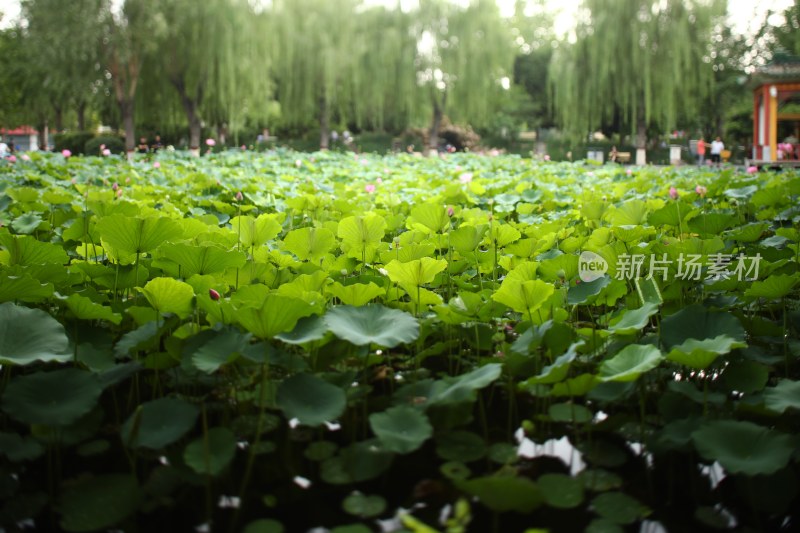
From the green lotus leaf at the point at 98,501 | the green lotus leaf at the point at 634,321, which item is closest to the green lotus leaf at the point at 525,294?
the green lotus leaf at the point at 634,321

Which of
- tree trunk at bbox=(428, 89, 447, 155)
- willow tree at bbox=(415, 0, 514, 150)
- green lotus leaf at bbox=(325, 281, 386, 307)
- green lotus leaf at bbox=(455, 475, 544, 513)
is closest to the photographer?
green lotus leaf at bbox=(455, 475, 544, 513)

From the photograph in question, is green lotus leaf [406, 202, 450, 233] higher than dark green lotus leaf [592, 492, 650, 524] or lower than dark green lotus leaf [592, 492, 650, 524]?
higher

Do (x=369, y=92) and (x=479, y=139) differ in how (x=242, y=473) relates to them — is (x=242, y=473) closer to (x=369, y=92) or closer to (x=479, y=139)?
(x=369, y=92)

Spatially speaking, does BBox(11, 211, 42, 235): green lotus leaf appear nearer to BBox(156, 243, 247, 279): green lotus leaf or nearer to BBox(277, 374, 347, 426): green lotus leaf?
BBox(156, 243, 247, 279): green lotus leaf

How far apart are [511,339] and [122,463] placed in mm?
688

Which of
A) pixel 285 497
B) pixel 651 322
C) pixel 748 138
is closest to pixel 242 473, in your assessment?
pixel 285 497

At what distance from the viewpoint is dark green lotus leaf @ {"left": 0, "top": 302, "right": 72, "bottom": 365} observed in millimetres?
885

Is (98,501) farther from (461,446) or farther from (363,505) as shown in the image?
(461,446)

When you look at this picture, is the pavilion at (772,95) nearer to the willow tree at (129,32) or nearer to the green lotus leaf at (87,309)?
the willow tree at (129,32)

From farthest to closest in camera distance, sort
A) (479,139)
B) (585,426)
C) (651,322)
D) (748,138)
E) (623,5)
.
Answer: (479,139) < (748,138) < (623,5) < (651,322) < (585,426)

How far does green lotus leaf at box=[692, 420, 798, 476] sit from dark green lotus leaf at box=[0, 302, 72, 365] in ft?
2.59

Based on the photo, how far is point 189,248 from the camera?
1230 mm

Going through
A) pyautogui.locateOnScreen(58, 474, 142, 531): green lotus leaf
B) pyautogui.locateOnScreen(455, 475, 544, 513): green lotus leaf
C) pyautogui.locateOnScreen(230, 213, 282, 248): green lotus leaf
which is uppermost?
pyautogui.locateOnScreen(230, 213, 282, 248): green lotus leaf

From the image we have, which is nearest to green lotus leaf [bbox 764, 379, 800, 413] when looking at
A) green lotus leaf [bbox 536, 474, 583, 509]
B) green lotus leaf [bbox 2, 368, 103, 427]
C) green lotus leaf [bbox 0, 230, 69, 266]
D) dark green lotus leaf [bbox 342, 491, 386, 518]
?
→ green lotus leaf [bbox 536, 474, 583, 509]
